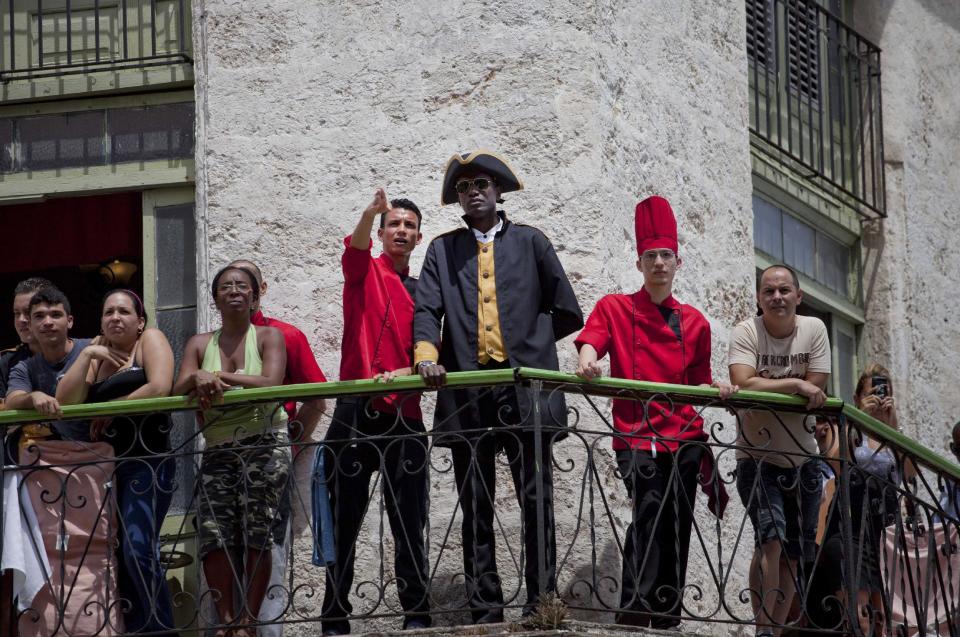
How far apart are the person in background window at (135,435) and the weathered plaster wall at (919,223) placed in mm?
5873

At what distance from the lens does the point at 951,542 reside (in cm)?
1142

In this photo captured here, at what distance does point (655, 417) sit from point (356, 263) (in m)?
1.57

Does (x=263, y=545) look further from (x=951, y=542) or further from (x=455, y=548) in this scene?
(x=951, y=542)

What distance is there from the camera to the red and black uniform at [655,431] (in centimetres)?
1000

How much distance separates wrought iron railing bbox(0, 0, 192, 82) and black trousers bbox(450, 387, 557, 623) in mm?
3595

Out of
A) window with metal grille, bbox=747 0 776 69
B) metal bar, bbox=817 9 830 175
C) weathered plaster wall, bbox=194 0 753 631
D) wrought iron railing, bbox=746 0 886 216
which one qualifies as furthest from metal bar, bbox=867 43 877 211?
weathered plaster wall, bbox=194 0 753 631

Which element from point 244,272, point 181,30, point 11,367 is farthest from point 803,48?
point 11,367

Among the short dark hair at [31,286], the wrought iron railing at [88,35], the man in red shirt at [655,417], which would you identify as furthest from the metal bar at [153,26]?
the man in red shirt at [655,417]

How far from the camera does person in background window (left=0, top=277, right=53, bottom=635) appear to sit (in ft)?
32.8

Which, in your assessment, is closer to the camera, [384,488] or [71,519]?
[384,488]

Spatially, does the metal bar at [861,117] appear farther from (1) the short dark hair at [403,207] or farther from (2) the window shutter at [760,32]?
(1) the short dark hair at [403,207]

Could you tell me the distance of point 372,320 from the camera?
1040cm

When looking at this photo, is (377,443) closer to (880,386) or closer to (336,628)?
(336,628)

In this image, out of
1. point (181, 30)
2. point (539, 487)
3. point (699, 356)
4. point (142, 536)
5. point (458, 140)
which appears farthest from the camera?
point (181, 30)
